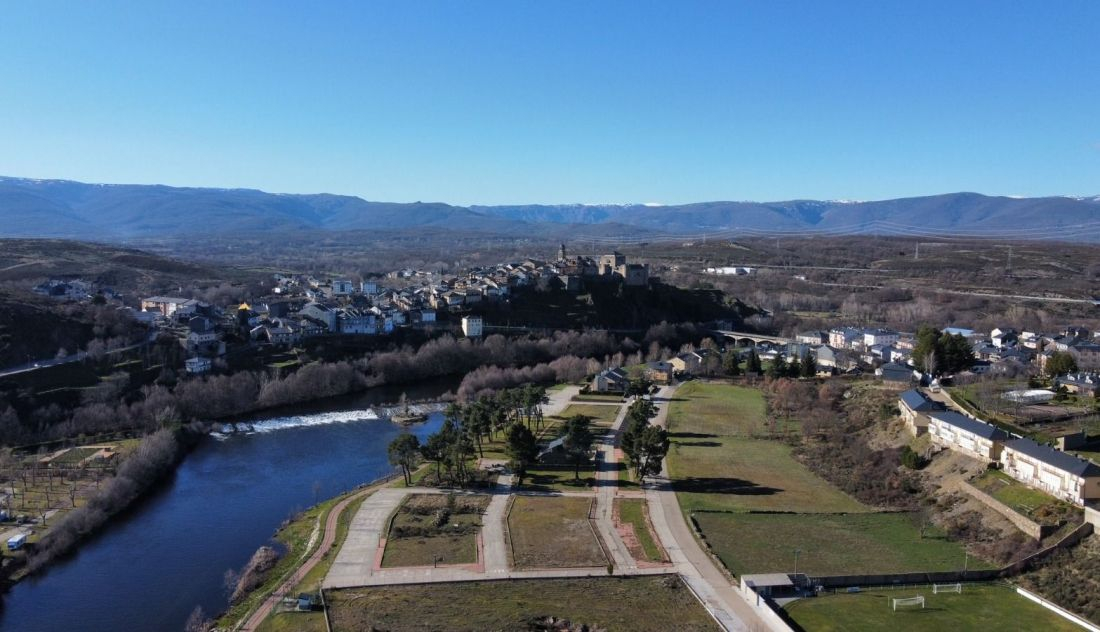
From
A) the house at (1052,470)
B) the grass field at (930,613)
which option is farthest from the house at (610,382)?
the grass field at (930,613)

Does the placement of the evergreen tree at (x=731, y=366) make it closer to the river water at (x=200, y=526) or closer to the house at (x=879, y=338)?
the house at (x=879, y=338)

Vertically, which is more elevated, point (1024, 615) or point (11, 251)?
point (11, 251)

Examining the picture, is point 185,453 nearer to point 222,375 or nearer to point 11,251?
point 222,375

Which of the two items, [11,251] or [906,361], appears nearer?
[906,361]

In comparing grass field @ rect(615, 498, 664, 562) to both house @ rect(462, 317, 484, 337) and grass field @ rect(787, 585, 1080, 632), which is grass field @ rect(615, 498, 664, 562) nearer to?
grass field @ rect(787, 585, 1080, 632)

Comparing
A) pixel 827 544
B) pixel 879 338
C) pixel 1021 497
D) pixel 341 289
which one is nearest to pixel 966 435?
pixel 1021 497

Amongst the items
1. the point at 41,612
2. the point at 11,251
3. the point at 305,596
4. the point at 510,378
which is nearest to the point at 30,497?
the point at 41,612
